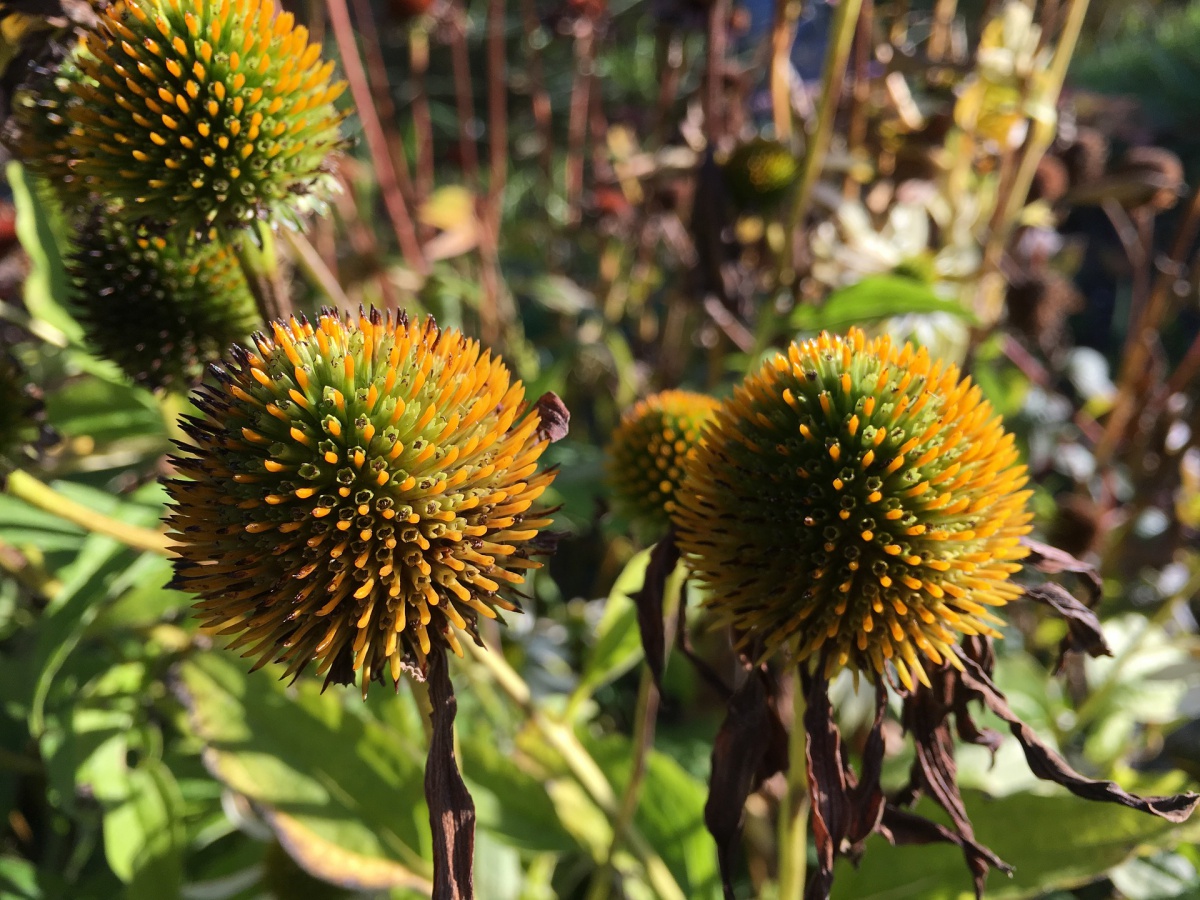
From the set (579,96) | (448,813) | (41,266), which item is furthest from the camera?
(579,96)

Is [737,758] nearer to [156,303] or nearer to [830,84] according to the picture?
[156,303]

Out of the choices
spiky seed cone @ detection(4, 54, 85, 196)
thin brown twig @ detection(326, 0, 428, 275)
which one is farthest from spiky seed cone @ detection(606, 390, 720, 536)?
thin brown twig @ detection(326, 0, 428, 275)

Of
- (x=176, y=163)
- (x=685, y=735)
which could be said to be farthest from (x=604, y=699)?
(x=176, y=163)

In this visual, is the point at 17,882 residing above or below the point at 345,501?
below

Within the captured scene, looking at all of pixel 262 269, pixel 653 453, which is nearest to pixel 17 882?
pixel 262 269

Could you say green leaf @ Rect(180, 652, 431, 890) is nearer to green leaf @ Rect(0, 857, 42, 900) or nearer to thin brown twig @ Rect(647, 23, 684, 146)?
green leaf @ Rect(0, 857, 42, 900)

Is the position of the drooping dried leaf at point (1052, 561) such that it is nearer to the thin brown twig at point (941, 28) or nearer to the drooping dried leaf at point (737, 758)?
the drooping dried leaf at point (737, 758)
